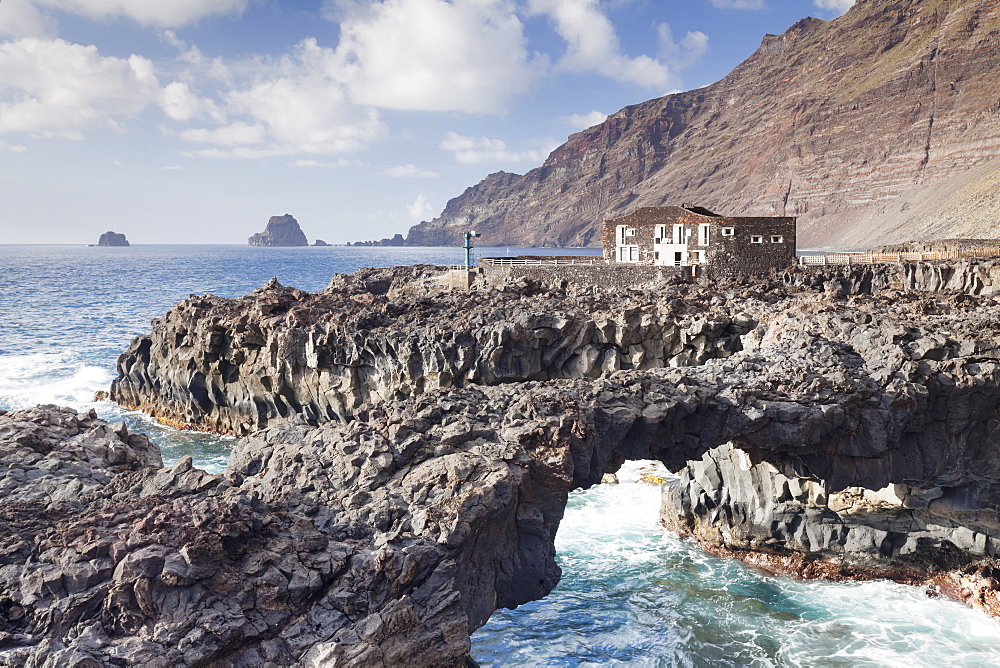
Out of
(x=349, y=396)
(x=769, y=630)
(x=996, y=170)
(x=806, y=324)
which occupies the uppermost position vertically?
(x=996, y=170)

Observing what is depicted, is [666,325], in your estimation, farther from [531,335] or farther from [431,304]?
[431,304]

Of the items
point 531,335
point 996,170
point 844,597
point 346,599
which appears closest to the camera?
point 346,599

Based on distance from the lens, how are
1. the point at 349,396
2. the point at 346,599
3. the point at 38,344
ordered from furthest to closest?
the point at 38,344 → the point at 349,396 → the point at 346,599

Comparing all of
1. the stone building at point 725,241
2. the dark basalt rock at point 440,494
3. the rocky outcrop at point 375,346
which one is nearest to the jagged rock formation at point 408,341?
the rocky outcrop at point 375,346

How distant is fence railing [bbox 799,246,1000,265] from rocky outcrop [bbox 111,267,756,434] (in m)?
19.5

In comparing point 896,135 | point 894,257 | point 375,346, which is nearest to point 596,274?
point 375,346

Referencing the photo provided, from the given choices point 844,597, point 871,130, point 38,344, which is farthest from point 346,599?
point 871,130

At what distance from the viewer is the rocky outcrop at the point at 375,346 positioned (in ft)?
119

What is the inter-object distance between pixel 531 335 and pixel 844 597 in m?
18.1

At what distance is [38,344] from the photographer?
66938 mm

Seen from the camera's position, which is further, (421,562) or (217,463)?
(217,463)

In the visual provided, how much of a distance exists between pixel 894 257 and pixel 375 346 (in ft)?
139

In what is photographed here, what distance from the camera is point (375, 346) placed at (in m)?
38.1

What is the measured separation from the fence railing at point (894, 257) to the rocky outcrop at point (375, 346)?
19505 mm
